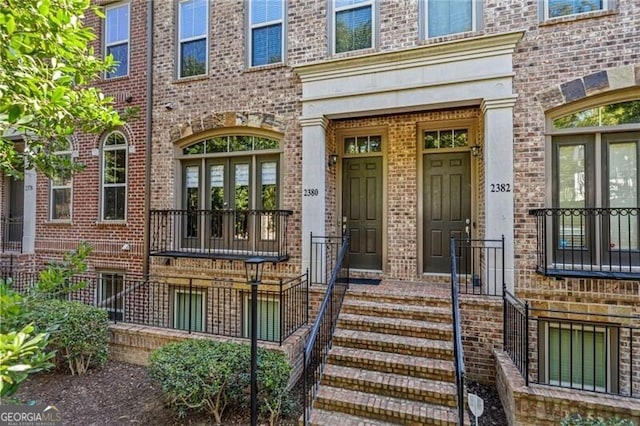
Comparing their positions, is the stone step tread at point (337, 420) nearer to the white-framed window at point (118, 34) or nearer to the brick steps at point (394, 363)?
the brick steps at point (394, 363)

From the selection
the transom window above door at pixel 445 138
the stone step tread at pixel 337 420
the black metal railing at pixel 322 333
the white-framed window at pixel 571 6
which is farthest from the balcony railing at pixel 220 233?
the white-framed window at pixel 571 6

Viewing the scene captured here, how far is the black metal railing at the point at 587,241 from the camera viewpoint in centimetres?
462

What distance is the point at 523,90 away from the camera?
497 centimetres

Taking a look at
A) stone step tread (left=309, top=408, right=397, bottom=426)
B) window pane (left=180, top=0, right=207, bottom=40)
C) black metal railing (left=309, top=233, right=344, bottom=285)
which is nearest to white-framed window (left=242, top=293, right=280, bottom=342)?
black metal railing (left=309, top=233, right=344, bottom=285)

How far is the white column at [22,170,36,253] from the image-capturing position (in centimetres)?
794

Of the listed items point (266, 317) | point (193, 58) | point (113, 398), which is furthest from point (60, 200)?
point (266, 317)

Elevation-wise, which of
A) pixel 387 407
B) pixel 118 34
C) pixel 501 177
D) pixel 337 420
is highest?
pixel 118 34

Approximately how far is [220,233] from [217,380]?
3420mm

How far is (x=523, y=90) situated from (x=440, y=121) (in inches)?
52.2

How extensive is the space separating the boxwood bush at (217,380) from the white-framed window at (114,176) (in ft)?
14.0

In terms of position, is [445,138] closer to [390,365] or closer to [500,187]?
[500,187]

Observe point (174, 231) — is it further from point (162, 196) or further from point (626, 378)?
point (626, 378)

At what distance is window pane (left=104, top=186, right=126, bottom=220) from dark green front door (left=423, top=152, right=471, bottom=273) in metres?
6.16

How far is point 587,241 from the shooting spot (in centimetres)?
485
